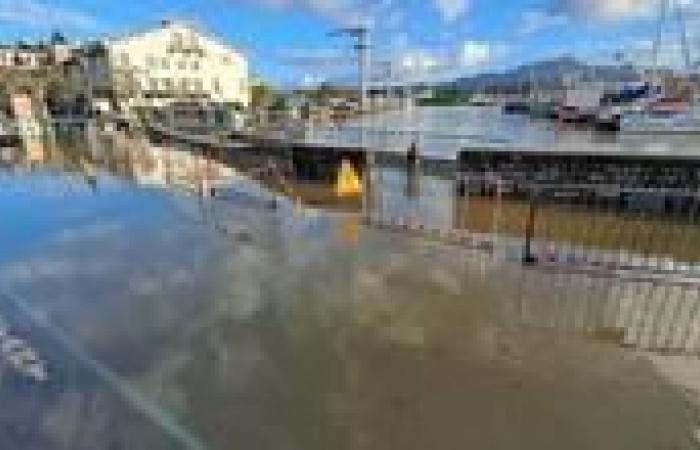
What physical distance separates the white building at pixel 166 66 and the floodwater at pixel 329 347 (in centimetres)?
7423

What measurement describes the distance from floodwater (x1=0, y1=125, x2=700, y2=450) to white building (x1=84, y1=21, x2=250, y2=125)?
74.2 m

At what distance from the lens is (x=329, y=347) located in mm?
8078

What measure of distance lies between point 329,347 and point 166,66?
308 ft

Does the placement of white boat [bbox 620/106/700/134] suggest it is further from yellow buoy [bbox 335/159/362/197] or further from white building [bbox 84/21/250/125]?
white building [bbox 84/21/250/125]

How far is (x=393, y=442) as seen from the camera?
609 centimetres

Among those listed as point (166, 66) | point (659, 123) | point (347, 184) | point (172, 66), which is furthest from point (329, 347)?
point (172, 66)

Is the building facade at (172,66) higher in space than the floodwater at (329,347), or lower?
higher

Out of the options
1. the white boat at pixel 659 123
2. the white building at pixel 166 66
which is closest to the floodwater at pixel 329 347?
the white boat at pixel 659 123

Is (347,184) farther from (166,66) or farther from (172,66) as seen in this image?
(172,66)

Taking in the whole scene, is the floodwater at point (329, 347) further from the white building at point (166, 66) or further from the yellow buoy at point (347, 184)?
the white building at point (166, 66)

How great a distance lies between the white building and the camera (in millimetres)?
87938

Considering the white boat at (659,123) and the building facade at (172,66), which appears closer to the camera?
the white boat at (659,123)

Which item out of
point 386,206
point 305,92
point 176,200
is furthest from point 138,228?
point 305,92

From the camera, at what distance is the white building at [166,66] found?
3462 inches
